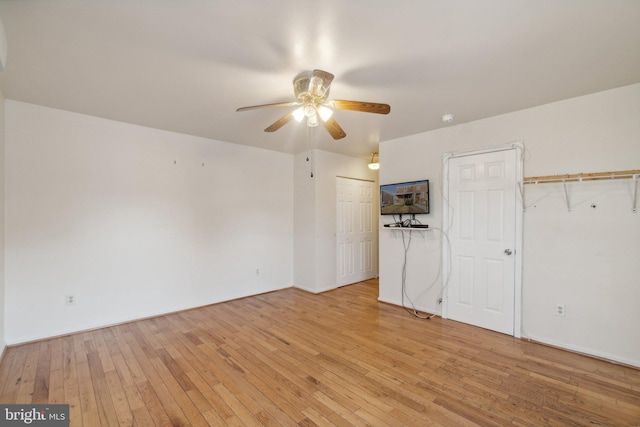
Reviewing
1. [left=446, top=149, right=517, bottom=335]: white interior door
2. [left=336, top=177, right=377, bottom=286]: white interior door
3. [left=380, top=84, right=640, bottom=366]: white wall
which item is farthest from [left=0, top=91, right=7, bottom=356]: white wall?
[left=380, top=84, right=640, bottom=366]: white wall

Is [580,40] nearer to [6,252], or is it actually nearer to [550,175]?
[550,175]

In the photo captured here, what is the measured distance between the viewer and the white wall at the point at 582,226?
2.54m

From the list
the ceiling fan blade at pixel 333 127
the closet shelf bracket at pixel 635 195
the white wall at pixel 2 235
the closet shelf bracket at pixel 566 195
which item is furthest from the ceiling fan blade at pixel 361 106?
the white wall at pixel 2 235

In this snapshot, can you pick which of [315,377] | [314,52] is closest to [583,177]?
[314,52]

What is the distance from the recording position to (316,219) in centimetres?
494

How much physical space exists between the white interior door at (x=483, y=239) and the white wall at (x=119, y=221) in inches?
121

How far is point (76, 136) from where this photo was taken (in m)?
3.23

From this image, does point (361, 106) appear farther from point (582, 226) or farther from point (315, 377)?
point (582, 226)

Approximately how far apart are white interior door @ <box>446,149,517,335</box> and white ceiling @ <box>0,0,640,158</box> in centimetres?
72

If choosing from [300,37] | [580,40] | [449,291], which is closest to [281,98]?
[300,37]

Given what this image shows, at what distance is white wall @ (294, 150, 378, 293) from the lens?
4953 mm

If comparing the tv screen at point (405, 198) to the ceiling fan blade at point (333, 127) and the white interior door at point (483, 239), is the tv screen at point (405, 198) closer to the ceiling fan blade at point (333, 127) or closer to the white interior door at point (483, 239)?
the white interior door at point (483, 239)

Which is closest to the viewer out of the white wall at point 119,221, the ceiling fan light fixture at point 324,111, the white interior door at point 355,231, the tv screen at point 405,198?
the ceiling fan light fixture at point 324,111

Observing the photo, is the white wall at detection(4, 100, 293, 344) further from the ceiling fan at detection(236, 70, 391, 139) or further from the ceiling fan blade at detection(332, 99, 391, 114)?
the ceiling fan blade at detection(332, 99, 391, 114)
